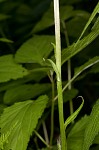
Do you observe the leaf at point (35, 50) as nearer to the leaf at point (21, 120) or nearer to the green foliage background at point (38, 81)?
the green foliage background at point (38, 81)

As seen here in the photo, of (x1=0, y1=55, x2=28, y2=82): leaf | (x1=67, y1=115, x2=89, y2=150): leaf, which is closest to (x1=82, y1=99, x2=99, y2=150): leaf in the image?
(x1=67, y1=115, x2=89, y2=150): leaf

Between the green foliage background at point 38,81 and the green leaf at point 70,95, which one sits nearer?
the green foliage background at point 38,81

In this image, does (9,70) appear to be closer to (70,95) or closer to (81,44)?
(70,95)

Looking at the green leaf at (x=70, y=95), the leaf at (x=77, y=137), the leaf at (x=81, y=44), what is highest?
the leaf at (x=81, y=44)

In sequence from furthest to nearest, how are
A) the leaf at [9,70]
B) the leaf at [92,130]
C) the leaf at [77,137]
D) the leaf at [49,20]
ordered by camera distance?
the leaf at [49,20]
the leaf at [9,70]
the leaf at [77,137]
the leaf at [92,130]

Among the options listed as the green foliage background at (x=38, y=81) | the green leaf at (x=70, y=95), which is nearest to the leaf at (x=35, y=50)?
the green foliage background at (x=38, y=81)

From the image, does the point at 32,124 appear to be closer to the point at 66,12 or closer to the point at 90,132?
the point at 90,132

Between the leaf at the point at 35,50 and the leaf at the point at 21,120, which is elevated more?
the leaf at the point at 35,50

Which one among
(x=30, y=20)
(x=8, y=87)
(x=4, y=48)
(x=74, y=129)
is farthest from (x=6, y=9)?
(x=74, y=129)
